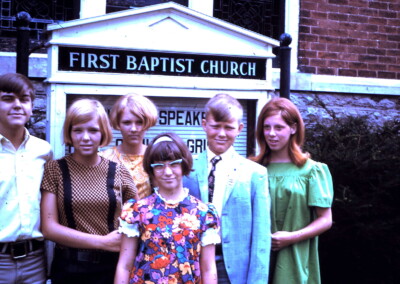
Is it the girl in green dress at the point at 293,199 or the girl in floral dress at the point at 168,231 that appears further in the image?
the girl in green dress at the point at 293,199

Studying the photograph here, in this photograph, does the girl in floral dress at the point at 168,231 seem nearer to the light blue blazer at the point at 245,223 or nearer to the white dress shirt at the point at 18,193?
the light blue blazer at the point at 245,223

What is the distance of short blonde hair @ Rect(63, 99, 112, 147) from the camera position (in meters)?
2.55

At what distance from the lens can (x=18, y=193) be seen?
247 cm

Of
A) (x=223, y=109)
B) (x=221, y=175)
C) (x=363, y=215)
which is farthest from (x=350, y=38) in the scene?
(x=221, y=175)

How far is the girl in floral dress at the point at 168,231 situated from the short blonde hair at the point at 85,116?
329 millimetres

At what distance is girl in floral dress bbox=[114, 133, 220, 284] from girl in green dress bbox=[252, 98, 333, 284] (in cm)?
52

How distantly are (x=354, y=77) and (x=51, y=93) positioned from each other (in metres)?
4.33

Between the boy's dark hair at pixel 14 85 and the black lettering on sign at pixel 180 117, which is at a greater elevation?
the boy's dark hair at pixel 14 85

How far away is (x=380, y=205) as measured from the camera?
402 cm

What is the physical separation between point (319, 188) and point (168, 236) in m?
0.94

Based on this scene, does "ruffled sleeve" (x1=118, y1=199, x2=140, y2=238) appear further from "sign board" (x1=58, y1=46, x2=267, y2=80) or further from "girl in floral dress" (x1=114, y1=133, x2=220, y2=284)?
"sign board" (x1=58, y1=46, x2=267, y2=80)

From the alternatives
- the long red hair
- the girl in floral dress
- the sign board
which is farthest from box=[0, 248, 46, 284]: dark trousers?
the long red hair

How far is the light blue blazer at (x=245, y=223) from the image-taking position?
2529 millimetres

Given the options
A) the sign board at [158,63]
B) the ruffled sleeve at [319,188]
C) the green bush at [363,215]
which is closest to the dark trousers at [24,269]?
the sign board at [158,63]
